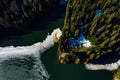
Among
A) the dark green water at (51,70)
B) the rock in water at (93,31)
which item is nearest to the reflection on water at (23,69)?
the dark green water at (51,70)

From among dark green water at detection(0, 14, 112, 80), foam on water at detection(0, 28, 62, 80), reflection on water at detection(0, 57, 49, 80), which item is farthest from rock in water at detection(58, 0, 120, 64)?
reflection on water at detection(0, 57, 49, 80)

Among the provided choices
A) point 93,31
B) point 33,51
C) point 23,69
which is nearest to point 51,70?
point 23,69

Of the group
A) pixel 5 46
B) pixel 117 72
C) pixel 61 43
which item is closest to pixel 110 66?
pixel 117 72

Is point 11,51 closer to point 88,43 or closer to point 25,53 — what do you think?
point 25,53

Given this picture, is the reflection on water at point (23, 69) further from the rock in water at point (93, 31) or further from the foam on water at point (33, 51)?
the rock in water at point (93, 31)

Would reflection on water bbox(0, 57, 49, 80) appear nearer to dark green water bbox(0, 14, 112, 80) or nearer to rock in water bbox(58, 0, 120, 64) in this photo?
dark green water bbox(0, 14, 112, 80)

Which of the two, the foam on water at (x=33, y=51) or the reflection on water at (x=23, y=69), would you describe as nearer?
the reflection on water at (x=23, y=69)

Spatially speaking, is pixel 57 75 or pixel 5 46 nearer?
pixel 57 75

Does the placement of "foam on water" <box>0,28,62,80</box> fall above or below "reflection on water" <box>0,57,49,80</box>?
above
